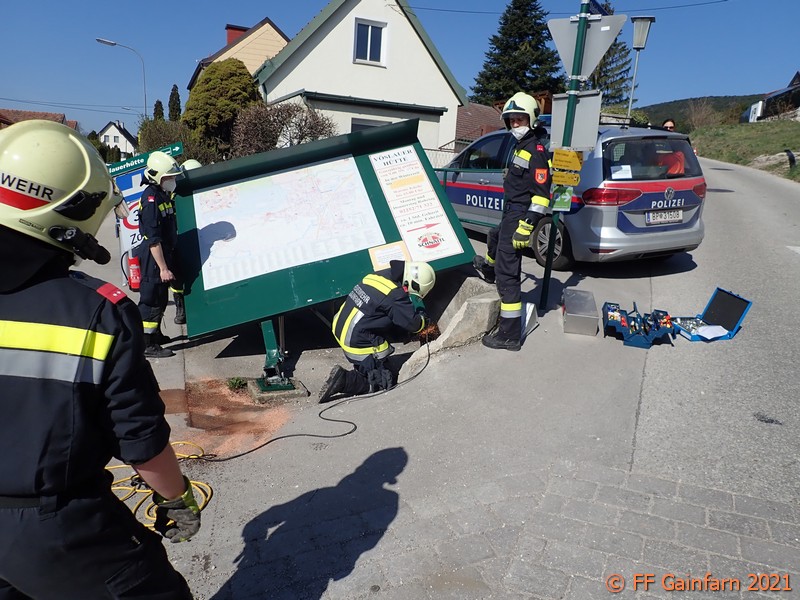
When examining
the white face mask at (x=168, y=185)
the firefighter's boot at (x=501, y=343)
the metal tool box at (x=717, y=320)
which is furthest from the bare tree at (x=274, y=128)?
the metal tool box at (x=717, y=320)

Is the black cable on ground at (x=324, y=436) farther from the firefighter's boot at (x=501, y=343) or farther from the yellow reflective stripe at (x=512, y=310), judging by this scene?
the yellow reflective stripe at (x=512, y=310)

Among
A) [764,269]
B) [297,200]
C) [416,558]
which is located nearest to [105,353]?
[416,558]

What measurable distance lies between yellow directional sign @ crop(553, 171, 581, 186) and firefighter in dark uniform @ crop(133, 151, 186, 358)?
155 inches

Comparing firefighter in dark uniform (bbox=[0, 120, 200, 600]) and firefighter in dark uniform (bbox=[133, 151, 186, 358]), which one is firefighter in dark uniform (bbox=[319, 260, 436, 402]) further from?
firefighter in dark uniform (bbox=[0, 120, 200, 600])

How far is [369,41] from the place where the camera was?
20.9 m

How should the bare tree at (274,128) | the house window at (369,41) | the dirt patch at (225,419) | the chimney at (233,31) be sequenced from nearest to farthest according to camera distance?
1. the dirt patch at (225,419)
2. the bare tree at (274,128)
3. the house window at (369,41)
4. the chimney at (233,31)

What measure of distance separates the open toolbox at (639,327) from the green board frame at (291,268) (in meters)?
1.58

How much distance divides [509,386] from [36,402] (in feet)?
11.9

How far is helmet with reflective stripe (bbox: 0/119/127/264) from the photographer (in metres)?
1.48

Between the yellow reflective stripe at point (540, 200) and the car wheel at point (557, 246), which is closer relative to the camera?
the yellow reflective stripe at point (540, 200)

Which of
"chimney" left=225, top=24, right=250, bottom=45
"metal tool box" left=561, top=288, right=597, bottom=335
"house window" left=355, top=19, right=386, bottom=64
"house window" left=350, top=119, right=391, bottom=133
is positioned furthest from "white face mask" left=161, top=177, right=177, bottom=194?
"chimney" left=225, top=24, right=250, bottom=45

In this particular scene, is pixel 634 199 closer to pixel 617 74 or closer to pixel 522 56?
pixel 522 56

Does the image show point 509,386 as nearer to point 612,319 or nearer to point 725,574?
point 612,319

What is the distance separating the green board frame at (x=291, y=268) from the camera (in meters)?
5.51
